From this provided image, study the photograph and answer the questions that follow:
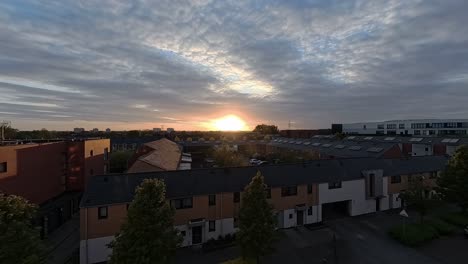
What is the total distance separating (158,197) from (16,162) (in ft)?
66.0

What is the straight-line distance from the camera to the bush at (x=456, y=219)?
30.8m

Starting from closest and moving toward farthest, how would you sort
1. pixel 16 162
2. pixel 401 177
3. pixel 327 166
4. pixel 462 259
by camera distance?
1. pixel 462 259
2. pixel 16 162
3. pixel 327 166
4. pixel 401 177

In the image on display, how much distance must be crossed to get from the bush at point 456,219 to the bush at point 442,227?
4.06 feet

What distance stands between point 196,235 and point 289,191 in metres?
12.3

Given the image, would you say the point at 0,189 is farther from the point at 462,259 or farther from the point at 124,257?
the point at 462,259

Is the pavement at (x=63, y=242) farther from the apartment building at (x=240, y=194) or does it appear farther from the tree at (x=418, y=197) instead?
the tree at (x=418, y=197)

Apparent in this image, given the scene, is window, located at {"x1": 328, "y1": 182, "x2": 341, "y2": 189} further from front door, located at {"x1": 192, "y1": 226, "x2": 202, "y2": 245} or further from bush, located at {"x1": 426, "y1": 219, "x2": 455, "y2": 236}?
front door, located at {"x1": 192, "y1": 226, "x2": 202, "y2": 245}

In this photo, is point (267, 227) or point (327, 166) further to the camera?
point (327, 166)

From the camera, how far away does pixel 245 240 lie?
2134 cm

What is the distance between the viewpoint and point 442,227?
29.2 metres

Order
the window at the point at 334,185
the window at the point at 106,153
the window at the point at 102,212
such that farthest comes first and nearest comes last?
the window at the point at 106,153
the window at the point at 334,185
the window at the point at 102,212

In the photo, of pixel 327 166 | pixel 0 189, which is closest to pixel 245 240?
pixel 327 166

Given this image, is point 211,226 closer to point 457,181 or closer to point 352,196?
point 352,196

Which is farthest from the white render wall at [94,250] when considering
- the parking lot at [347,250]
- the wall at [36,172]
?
the wall at [36,172]
